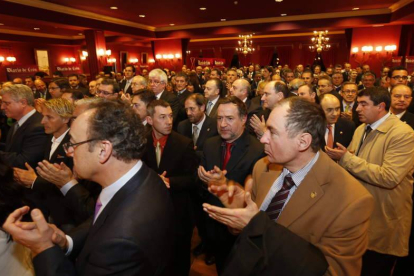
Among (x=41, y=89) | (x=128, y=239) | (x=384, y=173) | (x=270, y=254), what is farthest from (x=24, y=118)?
(x=41, y=89)

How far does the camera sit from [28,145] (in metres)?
3.04

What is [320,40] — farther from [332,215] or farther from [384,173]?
[332,215]

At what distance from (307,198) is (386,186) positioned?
1.25m

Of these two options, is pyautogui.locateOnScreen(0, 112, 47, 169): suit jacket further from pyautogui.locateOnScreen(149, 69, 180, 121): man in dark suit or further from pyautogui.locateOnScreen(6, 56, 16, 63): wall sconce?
pyautogui.locateOnScreen(6, 56, 16, 63): wall sconce

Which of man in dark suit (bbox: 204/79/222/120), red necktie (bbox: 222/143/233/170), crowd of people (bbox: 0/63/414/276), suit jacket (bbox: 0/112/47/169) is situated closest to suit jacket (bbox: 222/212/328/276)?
crowd of people (bbox: 0/63/414/276)

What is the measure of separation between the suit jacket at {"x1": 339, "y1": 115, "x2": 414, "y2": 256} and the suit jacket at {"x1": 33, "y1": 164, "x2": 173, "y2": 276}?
1796 mm

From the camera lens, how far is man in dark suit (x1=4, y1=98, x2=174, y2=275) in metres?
1.20

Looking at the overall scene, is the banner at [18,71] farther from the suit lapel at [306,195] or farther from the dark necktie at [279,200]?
the suit lapel at [306,195]

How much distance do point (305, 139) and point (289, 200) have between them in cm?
36

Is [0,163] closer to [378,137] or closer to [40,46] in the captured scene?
[378,137]

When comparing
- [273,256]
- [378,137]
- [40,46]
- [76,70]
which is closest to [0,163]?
[273,256]

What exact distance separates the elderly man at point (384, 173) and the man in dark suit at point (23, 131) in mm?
3021

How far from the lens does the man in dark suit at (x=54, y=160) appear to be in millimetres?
2498

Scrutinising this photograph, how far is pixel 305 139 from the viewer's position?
5.19ft
